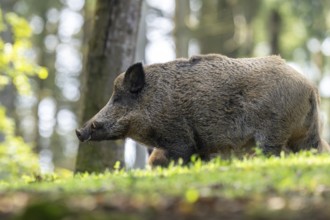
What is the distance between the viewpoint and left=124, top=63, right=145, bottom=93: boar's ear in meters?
11.4

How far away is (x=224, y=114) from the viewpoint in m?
10.9

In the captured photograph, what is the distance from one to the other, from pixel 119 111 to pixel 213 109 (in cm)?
166

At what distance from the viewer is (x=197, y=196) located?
229 inches

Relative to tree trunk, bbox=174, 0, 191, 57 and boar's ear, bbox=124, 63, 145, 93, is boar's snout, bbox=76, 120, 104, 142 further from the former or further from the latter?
tree trunk, bbox=174, 0, 191, 57

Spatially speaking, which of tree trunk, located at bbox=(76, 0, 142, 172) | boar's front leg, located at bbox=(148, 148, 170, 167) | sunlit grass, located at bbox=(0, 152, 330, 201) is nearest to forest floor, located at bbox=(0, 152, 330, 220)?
sunlit grass, located at bbox=(0, 152, 330, 201)

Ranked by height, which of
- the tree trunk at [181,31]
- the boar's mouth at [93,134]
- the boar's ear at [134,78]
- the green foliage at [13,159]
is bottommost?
the green foliage at [13,159]

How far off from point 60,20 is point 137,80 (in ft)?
89.0

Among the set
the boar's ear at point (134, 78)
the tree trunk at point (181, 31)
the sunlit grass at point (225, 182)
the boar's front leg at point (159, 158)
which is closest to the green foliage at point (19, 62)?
the boar's ear at point (134, 78)

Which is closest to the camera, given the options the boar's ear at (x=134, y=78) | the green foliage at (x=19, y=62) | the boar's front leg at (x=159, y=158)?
the boar's front leg at (x=159, y=158)

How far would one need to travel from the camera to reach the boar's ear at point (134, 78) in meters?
11.4

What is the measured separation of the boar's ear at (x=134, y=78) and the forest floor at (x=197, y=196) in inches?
139

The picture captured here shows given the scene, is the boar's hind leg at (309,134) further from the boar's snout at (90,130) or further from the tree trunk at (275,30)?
the tree trunk at (275,30)

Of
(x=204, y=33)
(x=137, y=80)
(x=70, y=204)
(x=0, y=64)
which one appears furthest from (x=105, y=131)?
(x=204, y=33)

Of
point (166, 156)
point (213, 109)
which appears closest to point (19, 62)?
point (166, 156)
